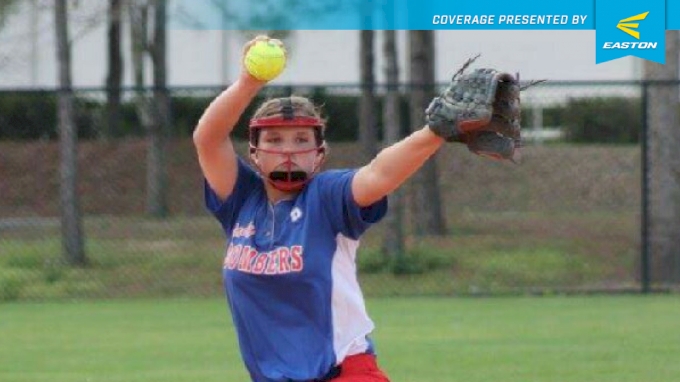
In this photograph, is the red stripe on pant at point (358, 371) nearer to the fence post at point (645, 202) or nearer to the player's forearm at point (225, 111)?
the player's forearm at point (225, 111)

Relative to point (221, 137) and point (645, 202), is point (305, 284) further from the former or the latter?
point (645, 202)

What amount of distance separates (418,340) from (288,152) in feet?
21.6

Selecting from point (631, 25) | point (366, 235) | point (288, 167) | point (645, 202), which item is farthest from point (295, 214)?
point (631, 25)

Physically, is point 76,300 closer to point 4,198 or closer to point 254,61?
point 4,198

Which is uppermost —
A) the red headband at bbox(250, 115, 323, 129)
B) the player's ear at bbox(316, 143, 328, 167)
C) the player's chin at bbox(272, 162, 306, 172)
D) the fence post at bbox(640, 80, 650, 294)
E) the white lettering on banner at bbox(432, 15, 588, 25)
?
the white lettering on banner at bbox(432, 15, 588, 25)

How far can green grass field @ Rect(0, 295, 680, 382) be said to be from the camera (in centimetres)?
945

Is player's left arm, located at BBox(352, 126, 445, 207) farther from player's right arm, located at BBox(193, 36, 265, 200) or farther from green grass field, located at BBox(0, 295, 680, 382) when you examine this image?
green grass field, located at BBox(0, 295, 680, 382)

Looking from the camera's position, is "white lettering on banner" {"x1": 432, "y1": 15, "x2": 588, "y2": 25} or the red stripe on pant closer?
the red stripe on pant

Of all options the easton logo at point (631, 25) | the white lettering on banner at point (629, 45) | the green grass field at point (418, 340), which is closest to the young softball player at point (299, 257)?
the green grass field at point (418, 340)

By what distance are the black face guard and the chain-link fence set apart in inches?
406

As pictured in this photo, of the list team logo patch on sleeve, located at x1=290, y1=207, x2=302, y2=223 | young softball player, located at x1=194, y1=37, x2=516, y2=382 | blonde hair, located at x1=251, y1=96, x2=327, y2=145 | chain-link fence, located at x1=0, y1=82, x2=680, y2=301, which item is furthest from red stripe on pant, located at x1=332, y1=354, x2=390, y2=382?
chain-link fence, located at x1=0, y1=82, x2=680, y2=301

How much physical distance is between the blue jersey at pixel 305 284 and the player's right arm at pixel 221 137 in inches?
9.6

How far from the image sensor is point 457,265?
1616cm

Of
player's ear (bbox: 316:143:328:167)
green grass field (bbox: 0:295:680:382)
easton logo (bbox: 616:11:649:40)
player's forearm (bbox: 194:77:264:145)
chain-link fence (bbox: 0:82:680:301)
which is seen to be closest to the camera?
player's forearm (bbox: 194:77:264:145)
